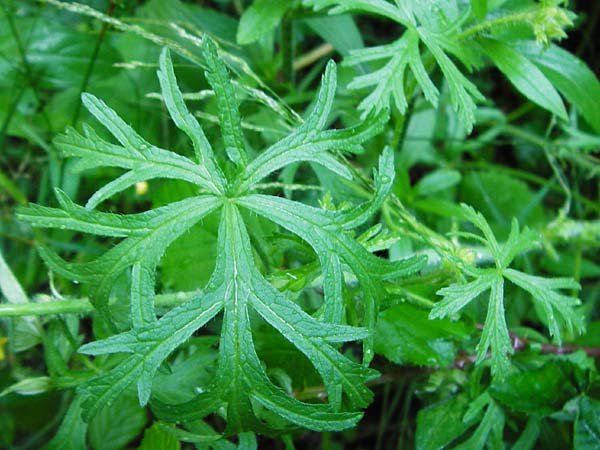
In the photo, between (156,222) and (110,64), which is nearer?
(156,222)

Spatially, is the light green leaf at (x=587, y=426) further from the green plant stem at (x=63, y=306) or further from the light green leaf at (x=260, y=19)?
the light green leaf at (x=260, y=19)

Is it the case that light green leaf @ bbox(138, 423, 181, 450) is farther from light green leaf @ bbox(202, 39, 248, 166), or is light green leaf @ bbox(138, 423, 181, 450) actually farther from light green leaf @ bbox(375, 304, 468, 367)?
light green leaf @ bbox(202, 39, 248, 166)

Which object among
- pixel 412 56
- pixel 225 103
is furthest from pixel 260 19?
pixel 225 103

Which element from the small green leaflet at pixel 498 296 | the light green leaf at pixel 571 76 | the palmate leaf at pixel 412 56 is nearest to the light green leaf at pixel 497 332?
the small green leaflet at pixel 498 296

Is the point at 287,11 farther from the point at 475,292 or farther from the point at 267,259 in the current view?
Answer: the point at 475,292

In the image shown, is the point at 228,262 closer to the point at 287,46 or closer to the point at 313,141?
the point at 313,141

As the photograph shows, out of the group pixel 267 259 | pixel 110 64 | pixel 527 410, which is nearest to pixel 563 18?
pixel 267 259

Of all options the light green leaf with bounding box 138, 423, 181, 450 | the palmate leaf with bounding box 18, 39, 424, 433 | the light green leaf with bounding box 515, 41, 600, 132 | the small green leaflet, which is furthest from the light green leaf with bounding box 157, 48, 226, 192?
the light green leaf with bounding box 515, 41, 600, 132
